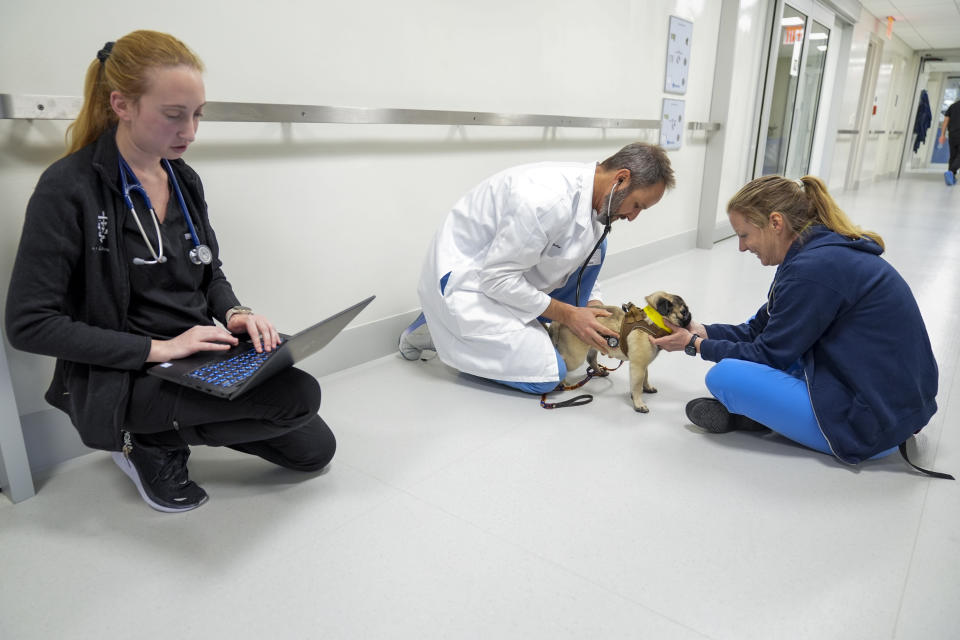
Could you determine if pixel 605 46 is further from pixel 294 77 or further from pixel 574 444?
pixel 574 444

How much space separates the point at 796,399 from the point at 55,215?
1902 millimetres

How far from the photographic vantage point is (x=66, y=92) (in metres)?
1.53

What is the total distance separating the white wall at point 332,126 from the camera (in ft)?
4.99

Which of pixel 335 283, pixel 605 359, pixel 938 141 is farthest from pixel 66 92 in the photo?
pixel 938 141

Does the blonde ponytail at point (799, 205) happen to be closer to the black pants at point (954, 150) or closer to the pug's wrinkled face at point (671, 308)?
the pug's wrinkled face at point (671, 308)

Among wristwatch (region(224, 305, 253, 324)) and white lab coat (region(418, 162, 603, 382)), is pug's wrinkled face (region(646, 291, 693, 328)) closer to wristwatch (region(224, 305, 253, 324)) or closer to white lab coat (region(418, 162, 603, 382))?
white lab coat (region(418, 162, 603, 382))

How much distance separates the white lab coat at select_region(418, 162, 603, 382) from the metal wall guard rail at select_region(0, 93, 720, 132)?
0.43 meters

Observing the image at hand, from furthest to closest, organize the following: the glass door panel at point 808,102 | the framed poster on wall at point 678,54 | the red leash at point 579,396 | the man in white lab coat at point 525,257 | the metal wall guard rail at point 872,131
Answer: the metal wall guard rail at point 872,131, the glass door panel at point 808,102, the framed poster on wall at point 678,54, the red leash at point 579,396, the man in white lab coat at point 525,257

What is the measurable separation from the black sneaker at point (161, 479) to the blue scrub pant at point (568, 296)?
44.3 inches

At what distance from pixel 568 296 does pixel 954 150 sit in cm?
1228

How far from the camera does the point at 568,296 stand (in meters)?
2.45

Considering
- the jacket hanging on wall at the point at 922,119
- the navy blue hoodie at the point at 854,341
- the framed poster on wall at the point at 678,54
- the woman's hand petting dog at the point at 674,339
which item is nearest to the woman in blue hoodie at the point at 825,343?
the navy blue hoodie at the point at 854,341

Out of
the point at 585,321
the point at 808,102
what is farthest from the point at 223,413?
the point at 808,102

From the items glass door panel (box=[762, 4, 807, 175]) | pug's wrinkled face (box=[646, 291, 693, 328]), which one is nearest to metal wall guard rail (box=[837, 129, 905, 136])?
glass door panel (box=[762, 4, 807, 175])
